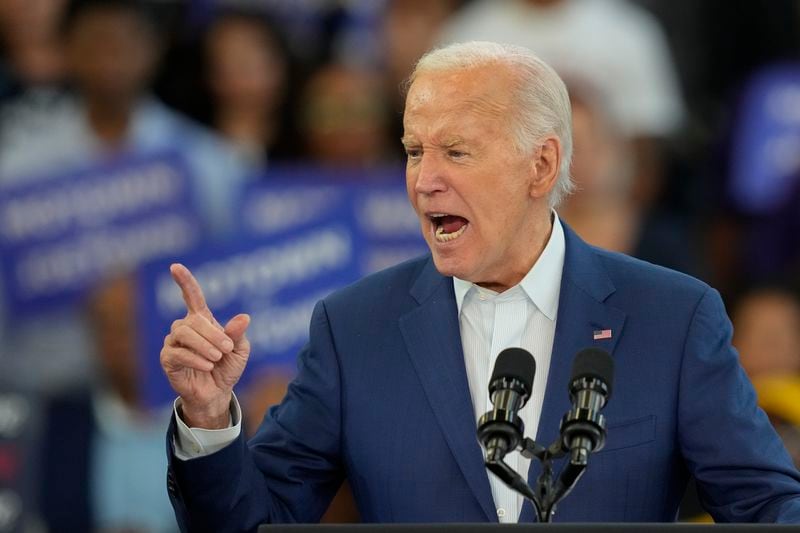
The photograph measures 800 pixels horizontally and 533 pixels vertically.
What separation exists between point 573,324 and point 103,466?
2.99 metres

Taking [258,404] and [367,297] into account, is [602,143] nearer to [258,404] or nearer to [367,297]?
[258,404]

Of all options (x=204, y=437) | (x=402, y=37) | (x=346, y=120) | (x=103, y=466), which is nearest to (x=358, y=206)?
(x=346, y=120)

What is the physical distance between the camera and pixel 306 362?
2.82 meters

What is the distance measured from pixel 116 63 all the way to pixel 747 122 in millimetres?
2570

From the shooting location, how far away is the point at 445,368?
2.73m

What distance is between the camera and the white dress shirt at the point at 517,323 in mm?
2729

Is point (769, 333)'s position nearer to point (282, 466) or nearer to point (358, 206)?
point (358, 206)

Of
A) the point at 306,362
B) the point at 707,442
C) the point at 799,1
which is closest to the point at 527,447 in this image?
the point at 707,442

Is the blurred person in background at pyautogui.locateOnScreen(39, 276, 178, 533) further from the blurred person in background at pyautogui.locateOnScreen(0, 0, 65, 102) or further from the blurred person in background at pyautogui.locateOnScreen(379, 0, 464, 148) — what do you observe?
the blurred person in background at pyautogui.locateOnScreen(379, 0, 464, 148)

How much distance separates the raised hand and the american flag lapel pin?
611mm

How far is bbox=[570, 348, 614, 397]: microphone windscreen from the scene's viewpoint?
7.35ft

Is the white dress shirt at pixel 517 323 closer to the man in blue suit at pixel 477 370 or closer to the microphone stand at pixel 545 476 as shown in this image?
the man in blue suit at pixel 477 370

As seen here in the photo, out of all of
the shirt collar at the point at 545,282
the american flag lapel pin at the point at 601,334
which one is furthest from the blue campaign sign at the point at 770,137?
the american flag lapel pin at the point at 601,334

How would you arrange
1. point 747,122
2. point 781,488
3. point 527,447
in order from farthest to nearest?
1. point 747,122
2. point 781,488
3. point 527,447
